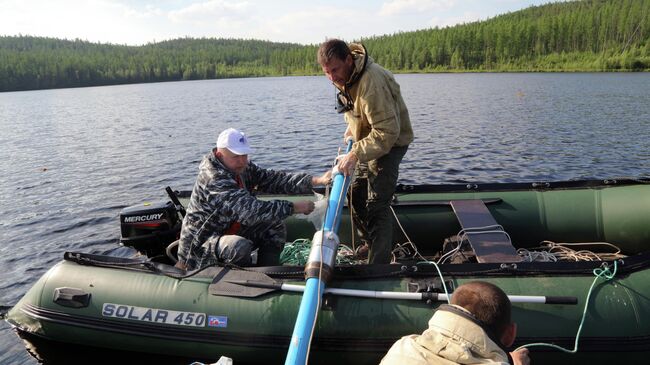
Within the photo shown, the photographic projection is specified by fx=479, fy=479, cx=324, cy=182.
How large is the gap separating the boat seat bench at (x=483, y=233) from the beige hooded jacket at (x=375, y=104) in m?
1.37

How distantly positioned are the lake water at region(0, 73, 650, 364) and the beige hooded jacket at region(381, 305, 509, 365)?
4715mm

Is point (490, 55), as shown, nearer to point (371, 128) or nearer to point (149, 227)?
point (371, 128)

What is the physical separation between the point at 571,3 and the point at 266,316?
160 metres

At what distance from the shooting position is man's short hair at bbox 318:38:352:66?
4.00 m

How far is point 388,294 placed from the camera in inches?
153

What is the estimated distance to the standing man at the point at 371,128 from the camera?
13.5ft

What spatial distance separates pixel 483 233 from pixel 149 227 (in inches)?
143

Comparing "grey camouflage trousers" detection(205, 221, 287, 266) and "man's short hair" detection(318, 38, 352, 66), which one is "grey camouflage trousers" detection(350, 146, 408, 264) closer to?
"grey camouflage trousers" detection(205, 221, 287, 266)

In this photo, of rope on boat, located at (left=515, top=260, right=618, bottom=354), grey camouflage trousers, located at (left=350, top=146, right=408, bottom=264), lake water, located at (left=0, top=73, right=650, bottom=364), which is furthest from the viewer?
lake water, located at (left=0, top=73, right=650, bottom=364)

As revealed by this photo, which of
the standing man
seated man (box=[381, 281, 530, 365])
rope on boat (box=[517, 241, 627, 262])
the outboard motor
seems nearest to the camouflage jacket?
the standing man

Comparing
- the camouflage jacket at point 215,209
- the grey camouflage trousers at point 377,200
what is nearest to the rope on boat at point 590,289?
the grey camouflage trousers at point 377,200

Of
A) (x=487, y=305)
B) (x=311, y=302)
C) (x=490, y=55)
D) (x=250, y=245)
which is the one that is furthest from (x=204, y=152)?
(x=490, y=55)

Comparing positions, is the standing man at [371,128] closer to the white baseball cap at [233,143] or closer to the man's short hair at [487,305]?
the white baseball cap at [233,143]

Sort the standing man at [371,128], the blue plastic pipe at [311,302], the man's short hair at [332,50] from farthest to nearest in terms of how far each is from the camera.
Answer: the standing man at [371,128]
the man's short hair at [332,50]
the blue plastic pipe at [311,302]
